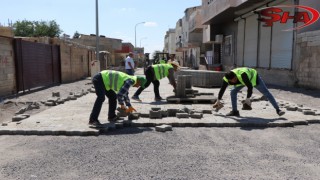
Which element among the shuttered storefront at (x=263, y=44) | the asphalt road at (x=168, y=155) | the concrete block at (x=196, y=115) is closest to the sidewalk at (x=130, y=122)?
the concrete block at (x=196, y=115)

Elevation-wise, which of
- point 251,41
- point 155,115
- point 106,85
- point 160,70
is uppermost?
point 251,41

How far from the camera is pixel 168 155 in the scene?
4.49 metres

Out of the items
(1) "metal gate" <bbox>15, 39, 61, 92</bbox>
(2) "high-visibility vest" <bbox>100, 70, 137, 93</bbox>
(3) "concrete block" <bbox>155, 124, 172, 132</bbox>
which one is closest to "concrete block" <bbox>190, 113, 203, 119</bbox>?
(3) "concrete block" <bbox>155, 124, 172, 132</bbox>

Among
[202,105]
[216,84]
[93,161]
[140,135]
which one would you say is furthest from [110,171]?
[216,84]

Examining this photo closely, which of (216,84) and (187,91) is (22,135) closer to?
(187,91)

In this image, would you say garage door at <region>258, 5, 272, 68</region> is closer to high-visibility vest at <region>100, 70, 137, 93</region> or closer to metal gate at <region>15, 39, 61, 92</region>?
metal gate at <region>15, 39, 61, 92</region>

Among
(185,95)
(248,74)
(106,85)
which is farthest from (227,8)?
(106,85)

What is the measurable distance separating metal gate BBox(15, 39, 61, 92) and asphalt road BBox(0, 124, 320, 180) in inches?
278

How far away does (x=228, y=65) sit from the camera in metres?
24.6

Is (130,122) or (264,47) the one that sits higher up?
(264,47)

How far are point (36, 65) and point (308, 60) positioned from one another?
11.7 m

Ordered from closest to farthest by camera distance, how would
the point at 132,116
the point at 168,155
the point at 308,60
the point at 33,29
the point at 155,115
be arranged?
the point at 168,155 → the point at 132,116 → the point at 155,115 → the point at 308,60 → the point at 33,29

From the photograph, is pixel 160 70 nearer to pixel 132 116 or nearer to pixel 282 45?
pixel 132 116

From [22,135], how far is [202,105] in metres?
5.07
